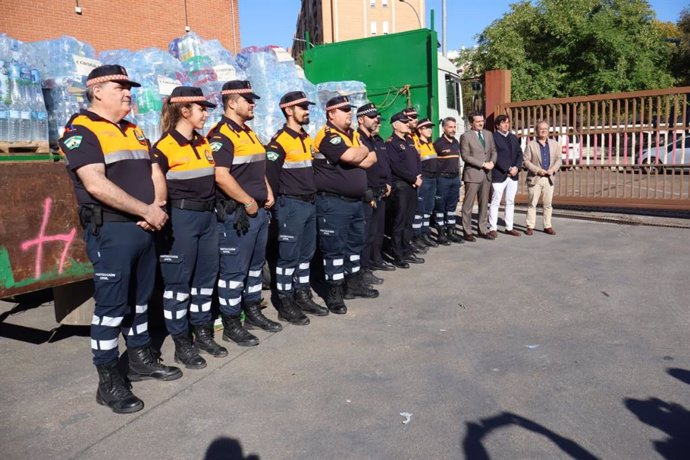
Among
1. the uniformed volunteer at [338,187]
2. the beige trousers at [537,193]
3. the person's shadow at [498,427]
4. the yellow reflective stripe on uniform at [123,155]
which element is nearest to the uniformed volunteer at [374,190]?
the uniformed volunteer at [338,187]

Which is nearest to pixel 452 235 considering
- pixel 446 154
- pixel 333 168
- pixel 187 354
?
pixel 446 154

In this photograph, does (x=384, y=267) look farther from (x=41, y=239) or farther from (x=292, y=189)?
(x=41, y=239)

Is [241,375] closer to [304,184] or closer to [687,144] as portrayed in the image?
[304,184]

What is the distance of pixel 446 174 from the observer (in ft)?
29.2

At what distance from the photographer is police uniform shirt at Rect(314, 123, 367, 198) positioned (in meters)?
5.59

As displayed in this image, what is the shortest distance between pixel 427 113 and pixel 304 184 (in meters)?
5.23

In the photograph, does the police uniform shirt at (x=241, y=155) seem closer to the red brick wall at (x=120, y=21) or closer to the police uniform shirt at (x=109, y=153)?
the police uniform shirt at (x=109, y=153)

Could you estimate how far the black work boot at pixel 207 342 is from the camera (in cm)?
458

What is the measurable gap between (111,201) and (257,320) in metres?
2.07

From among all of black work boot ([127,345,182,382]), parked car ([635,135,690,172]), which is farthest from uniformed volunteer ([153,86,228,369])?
parked car ([635,135,690,172])

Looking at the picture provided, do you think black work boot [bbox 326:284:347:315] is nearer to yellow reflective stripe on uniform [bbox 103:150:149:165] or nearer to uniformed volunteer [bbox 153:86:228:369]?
uniformed volunteer [bbox 153:86:228:369]

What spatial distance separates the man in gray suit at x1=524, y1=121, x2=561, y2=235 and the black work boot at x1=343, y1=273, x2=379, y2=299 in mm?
4332

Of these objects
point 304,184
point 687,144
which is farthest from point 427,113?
point 304,184

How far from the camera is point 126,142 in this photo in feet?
12.0
